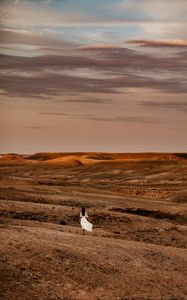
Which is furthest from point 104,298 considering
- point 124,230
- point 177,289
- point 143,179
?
point 143,179

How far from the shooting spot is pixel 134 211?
47219 millimetres

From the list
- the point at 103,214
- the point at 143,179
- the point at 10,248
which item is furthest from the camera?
the point at 143,179

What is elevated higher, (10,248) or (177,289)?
(10,248)

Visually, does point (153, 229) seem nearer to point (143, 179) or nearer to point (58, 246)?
point (58, 246)

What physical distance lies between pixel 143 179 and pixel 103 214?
249ft

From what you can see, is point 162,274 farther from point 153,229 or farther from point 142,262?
point 153,229

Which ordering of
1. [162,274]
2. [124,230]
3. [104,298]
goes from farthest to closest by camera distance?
[124,230]
[162,274]
[104,298]

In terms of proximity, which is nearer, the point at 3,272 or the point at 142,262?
A: the point at 3,272

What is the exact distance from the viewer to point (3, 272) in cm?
2016

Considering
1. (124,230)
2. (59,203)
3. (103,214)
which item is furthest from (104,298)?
(59,203)

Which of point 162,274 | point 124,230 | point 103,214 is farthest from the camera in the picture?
point 103,214

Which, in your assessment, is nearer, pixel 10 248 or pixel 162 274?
pixel 10 248

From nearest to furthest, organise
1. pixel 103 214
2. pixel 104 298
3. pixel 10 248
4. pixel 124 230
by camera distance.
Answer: pixel 104 298 < pixel 10 248 < pixel 124 230 < pixel 103 214

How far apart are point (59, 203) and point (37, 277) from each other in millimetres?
26434
